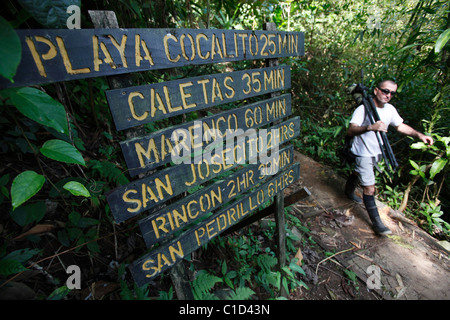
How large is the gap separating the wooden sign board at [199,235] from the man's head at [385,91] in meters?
1.91

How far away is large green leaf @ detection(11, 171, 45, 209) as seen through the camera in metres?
0.73

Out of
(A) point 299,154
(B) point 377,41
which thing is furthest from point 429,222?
(B) point 377,41

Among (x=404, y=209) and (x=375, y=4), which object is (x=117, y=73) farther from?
(x=375, y=4)

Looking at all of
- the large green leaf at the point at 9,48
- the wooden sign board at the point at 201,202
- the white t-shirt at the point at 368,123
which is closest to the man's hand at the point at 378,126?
the white t-shirt at the point at 368,123

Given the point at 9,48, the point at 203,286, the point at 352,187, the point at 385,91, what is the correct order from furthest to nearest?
1. the point at 352,187
2. the point at 385,91
3. the point at 203,286
4. the point at 9,48

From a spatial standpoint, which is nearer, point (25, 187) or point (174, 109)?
point (25, 187)

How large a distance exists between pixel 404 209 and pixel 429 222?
1.13 feet

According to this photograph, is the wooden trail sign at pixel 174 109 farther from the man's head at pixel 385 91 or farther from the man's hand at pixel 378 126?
the man's head at pixel 385 91

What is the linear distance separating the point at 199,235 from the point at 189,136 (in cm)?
67

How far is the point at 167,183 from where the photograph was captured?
1164 mm

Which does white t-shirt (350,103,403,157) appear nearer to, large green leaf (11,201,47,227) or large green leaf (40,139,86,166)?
large green leaf (40,139,86,166)

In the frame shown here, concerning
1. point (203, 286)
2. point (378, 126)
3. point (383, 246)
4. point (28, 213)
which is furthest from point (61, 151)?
point (383, 246)

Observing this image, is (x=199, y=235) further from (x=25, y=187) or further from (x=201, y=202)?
(x=25, y=187)

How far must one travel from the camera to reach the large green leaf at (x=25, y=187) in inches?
28.8
